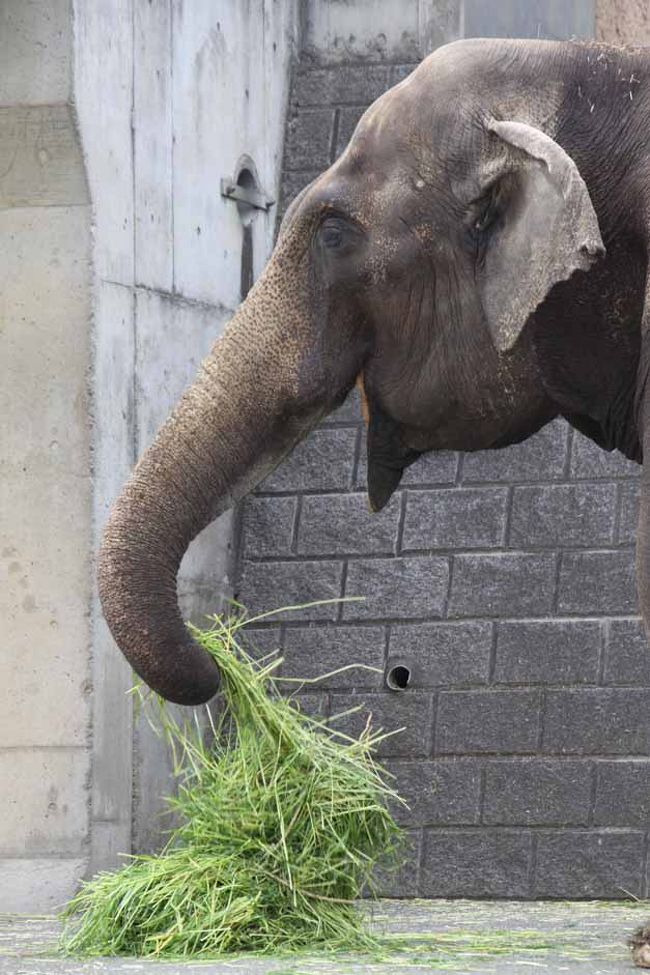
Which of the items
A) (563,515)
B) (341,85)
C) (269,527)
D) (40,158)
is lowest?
(269,527)

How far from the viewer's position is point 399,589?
8.77 m

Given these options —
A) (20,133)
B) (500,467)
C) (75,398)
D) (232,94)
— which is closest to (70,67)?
(20,133)

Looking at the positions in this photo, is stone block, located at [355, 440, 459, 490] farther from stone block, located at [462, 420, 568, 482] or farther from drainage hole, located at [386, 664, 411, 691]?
drainage hole, located at [386, 664, 411, 691]

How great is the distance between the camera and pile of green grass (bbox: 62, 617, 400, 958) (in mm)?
5715

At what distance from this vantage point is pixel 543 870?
319 inches

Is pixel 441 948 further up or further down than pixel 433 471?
further down

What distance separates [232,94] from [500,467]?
6.45ft

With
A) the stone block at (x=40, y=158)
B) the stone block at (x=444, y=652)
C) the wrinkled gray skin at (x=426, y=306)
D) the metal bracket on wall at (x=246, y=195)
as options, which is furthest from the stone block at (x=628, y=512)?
the wrinkled gray skin at (x=426, y=306)

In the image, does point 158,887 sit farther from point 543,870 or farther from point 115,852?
point 543,870

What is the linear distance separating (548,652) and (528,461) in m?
0.84

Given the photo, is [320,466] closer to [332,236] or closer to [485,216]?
[332,236]

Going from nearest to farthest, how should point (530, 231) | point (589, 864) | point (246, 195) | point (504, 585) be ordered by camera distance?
1. point (530, 231)
2. point (589, 864)
3. point (504, 585)
4. point (246, 195)

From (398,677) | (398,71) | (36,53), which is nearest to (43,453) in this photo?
(36,53)

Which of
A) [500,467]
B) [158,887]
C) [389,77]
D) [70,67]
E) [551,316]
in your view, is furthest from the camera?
[389,77]
